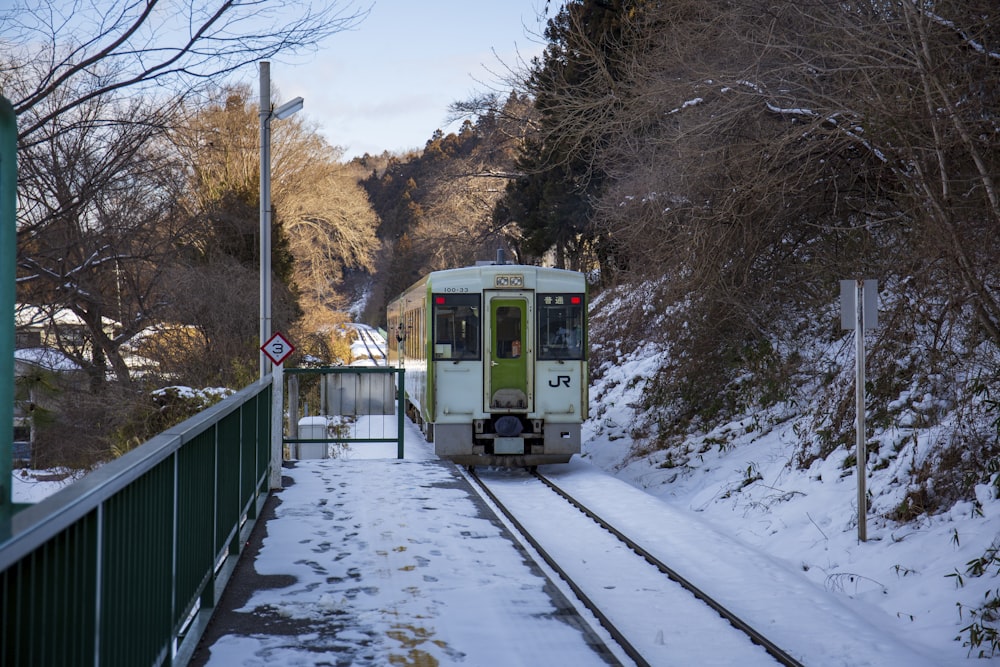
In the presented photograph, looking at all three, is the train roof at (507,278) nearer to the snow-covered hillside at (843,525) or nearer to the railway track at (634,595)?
the snow-covered hillside at (843,525)

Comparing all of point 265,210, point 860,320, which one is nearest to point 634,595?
point 860,320

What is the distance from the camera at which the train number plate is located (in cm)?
1475

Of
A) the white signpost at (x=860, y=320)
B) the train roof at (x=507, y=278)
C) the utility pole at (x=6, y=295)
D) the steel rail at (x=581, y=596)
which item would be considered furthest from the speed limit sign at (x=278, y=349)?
the utility pole at (x=6, y=295)

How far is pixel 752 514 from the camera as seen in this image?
1160 cm

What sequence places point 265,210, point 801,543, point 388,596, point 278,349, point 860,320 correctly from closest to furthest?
point 388,596 < point 860,320 < point 801,543 < point 278,349 < point 265,210

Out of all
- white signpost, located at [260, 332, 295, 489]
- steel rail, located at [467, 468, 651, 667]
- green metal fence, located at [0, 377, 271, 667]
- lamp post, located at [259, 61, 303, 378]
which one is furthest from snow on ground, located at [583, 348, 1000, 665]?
lamp post, located at [259, 61, 303, 378]

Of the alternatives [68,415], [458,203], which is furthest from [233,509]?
[458,203]

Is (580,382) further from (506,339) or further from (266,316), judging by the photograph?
(266,316)

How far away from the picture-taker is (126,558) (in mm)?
3895

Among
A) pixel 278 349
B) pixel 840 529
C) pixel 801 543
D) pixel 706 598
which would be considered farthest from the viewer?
pixel 278 349

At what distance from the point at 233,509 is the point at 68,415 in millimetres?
14457

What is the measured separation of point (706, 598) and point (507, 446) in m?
7.21

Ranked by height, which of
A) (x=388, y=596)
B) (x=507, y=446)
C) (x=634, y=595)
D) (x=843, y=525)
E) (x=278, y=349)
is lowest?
(x=634, y=595)

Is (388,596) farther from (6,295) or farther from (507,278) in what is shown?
(507,278)
